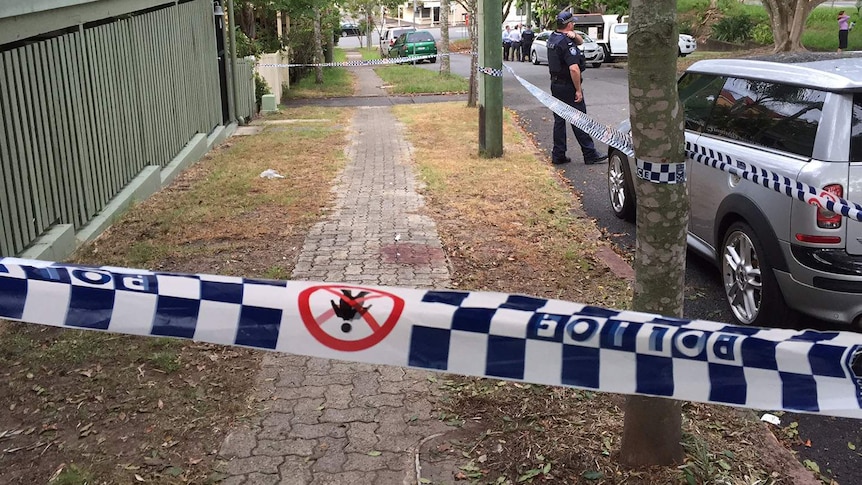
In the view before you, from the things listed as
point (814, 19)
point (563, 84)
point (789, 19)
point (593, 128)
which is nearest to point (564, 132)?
point (563, 84)

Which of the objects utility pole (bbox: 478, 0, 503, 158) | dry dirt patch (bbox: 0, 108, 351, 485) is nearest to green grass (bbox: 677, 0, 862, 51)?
utility pole (bbox: 478, 0, 503, 158)

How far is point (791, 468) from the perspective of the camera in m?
3.64

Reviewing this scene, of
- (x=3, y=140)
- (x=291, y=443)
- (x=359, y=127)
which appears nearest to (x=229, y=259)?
(x=3, y=140)

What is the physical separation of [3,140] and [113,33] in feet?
9.71

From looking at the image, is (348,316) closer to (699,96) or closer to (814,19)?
(699,96)

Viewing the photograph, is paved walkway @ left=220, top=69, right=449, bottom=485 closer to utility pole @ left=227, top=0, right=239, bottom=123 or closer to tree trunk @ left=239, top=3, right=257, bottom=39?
utility pole @ left=227, top=0, right=239, bottom=123

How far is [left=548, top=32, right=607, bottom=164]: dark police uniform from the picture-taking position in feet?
34.4

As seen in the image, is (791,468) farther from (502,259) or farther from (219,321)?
(502,259)

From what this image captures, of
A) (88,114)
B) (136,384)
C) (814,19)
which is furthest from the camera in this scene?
(814,19)

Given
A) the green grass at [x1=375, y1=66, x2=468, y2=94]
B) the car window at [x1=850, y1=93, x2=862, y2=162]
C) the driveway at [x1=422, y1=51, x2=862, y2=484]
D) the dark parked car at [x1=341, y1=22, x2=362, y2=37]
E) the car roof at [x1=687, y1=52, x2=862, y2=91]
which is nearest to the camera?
the driveway at [x1=422, y1=51, x2=862, y2=484]

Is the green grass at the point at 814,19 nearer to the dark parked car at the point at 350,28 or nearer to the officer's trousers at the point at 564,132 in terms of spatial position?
the officer's trousers at the point at 564,132

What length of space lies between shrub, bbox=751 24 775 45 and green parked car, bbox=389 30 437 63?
564 inches

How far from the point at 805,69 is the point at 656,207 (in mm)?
2450

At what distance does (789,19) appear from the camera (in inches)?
1036
